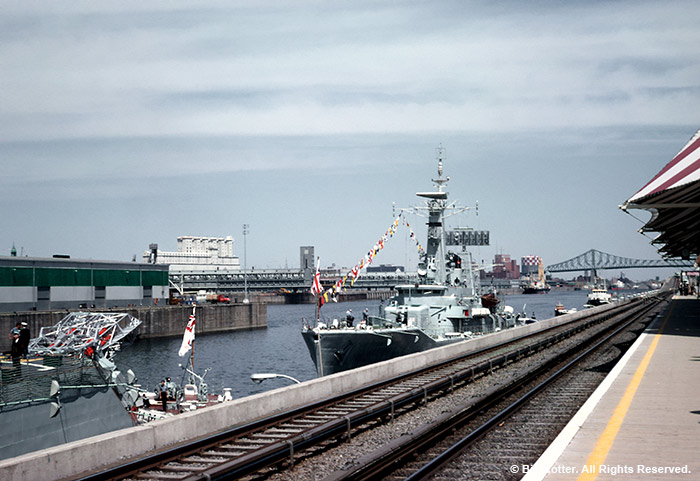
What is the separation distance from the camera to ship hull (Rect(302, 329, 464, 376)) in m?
37.6

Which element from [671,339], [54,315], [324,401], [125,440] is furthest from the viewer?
[54,315]

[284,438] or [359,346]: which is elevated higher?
[284,438]

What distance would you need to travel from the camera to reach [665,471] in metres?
9.62

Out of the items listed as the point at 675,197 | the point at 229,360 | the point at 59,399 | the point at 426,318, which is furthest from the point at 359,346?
the point at 229,360

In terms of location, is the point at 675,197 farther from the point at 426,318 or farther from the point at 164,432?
the point at 164,432

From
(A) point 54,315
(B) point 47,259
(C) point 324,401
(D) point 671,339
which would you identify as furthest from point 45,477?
(B) point 47,259

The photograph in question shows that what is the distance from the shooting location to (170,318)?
9006 cm

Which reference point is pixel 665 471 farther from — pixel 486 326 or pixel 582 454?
pixel 486 326

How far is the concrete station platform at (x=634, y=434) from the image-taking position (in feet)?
31.4

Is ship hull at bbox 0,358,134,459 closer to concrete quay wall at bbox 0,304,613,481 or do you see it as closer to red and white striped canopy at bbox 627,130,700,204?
Answer: concrete quay wall at bbox 0,304,613,481

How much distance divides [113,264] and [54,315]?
51.7 ft

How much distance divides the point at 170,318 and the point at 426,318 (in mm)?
56733

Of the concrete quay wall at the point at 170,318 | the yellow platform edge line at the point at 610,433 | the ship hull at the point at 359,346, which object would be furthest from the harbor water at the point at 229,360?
the yellow platform edge line at the point at 610,433

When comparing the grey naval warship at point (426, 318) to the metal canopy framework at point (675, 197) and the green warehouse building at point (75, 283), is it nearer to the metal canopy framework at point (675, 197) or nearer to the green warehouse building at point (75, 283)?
the metal canopy framework at point (675, 197)
